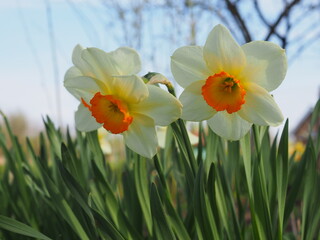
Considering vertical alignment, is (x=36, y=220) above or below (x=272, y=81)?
below

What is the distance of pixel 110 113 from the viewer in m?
0.86

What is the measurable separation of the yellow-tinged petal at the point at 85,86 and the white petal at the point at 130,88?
3 centimetres

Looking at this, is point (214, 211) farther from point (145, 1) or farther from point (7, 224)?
point (145, 1)

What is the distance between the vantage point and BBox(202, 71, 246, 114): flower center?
84 centimetres

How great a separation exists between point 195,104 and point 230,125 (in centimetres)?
10

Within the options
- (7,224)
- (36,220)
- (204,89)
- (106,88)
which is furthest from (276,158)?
(36,220)

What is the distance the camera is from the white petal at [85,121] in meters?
0.98

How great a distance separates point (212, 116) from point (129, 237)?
1.26 ft

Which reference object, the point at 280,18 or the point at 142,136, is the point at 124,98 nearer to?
the point at 142,136

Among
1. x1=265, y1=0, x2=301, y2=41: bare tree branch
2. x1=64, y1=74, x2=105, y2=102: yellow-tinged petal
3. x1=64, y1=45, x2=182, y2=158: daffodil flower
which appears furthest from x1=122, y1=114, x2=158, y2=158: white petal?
x1=265, y1=0, x2=301, y2=41: bare tree branch

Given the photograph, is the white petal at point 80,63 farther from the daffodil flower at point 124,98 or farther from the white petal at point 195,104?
the white petal at point 195,104

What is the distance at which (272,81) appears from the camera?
87 cm

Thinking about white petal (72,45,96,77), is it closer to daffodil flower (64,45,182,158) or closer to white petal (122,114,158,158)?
daffodil flower (64,45,182,158)

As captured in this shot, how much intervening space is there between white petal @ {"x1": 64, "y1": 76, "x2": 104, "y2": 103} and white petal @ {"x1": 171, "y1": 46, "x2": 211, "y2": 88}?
0.16m
